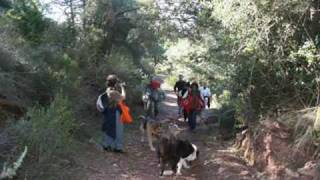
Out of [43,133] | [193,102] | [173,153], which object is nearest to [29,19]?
[193,102]

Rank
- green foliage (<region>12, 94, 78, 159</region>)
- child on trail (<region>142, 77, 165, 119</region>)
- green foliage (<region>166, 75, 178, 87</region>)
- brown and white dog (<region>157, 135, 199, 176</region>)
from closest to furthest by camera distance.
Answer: green foliage (<region>12, 94, 78, 159</region>)
brown and white dog (<region>157, 135, 199, 176</region>)
child on trail (<region>142, 77, 165, 119</region>)
green foliage (<region>166, 75, 178, 87</region>)

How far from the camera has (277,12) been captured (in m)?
9.82

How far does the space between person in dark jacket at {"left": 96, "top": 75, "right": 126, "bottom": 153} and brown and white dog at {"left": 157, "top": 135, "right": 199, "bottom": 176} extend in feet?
5.36

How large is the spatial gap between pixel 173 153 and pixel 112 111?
2.00 m

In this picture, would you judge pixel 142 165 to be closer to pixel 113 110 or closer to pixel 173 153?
pixel 173 153

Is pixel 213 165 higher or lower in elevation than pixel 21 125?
lower

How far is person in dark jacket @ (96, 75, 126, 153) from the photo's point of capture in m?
11.2

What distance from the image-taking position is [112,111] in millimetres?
11297

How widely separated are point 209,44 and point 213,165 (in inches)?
354

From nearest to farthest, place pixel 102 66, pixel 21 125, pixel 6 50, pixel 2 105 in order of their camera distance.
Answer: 1. pixel 21 125
2. pixel 2 105
3. pixel 6 50
4. pixel 102 66

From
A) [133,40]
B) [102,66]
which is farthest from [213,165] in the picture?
[133,40]

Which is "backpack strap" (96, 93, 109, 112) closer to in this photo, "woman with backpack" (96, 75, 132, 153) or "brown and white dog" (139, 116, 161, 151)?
"woman with backpack" (96, 75, 132, 153)

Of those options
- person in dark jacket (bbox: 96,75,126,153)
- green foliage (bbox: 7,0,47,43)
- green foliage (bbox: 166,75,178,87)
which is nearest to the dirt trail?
person in dark jacket (bbox: 96,75,126,153)

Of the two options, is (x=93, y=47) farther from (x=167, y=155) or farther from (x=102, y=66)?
(x=167, y=155)
